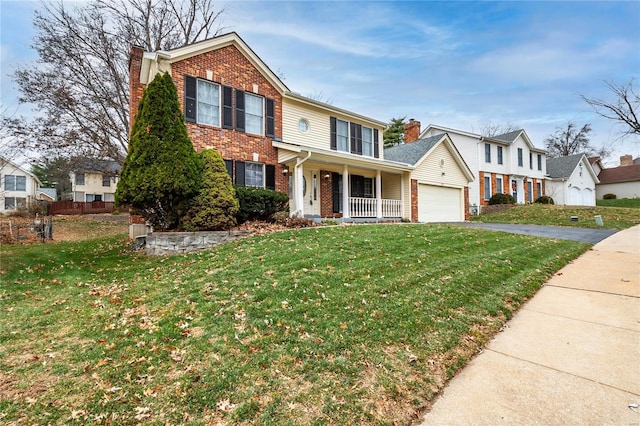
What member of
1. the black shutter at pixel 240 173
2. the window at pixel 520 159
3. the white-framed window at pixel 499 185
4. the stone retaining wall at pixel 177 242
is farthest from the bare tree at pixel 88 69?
the window at pixel 520 159

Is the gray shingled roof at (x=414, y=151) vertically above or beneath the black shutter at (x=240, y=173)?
above

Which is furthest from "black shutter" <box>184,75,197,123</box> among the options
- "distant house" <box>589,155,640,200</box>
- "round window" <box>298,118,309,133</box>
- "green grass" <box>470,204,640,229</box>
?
"distant house" <box>589,155,640,200</box>

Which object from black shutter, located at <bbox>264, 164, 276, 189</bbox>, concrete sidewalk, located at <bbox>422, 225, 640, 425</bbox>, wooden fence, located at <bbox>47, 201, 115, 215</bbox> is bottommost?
concrete sidewalk, located at <bbox>422, 225, 640, 425</bbox>

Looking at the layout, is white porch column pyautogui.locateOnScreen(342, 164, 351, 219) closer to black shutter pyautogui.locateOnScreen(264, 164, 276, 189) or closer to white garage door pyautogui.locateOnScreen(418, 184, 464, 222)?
black shutter pyautogui.locateOnScreen(264, 164, 276, 189)

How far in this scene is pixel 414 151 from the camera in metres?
17.5

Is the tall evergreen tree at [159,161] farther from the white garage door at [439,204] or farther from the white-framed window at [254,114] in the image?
the white garage door at [439,204]

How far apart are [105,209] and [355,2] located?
1181 inches

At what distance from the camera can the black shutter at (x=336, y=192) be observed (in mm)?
14766

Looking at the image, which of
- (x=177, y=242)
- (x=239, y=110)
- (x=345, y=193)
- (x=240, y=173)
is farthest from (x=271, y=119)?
(x=177, y=242)

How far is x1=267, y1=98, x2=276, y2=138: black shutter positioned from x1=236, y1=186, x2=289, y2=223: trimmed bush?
312cm

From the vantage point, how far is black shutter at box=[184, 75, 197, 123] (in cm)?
1057

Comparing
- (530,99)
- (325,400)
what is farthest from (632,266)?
(530,99)

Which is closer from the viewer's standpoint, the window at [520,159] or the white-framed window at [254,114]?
the white-framed window at [254,114]

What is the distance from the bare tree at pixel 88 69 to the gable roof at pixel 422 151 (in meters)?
15.7
